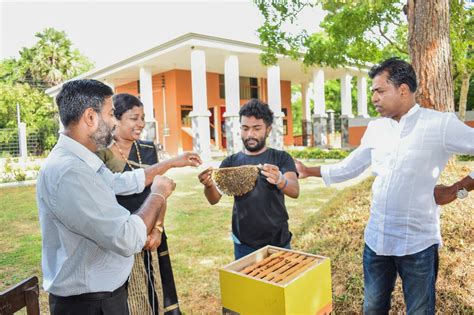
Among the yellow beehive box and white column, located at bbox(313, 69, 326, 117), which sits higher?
white column, located at bbox(313, 69, 326, 117)

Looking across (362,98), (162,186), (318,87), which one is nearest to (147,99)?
(318,87)

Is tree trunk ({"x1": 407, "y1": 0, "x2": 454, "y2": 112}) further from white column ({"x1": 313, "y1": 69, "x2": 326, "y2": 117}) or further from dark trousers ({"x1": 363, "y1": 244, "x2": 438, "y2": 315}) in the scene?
white column ({"x1": 313, "y1": 69, "x2": 326, "y2": 117})

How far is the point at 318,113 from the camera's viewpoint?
20969 millimetres

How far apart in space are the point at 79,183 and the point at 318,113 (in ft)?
66.1

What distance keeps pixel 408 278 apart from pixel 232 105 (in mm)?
14254

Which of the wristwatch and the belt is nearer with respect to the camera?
the belt

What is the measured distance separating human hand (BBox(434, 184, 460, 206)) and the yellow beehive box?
3.40 feet

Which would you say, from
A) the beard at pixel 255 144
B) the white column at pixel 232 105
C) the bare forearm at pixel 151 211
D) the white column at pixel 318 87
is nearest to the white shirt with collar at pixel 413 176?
the beard at pixel 255 144

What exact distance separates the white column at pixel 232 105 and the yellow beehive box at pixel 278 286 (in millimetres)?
14107

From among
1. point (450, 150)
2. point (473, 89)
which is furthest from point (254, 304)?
point (473, 89)

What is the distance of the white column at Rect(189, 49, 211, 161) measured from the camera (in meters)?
15.4

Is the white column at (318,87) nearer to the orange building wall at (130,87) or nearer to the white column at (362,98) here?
the white column at (362,98)

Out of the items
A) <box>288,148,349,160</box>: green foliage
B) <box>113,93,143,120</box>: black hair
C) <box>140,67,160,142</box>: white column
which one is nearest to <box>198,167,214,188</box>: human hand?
<box>113,93,143,120</box>: black hair

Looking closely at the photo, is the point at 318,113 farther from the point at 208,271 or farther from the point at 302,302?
the point at 302,302
